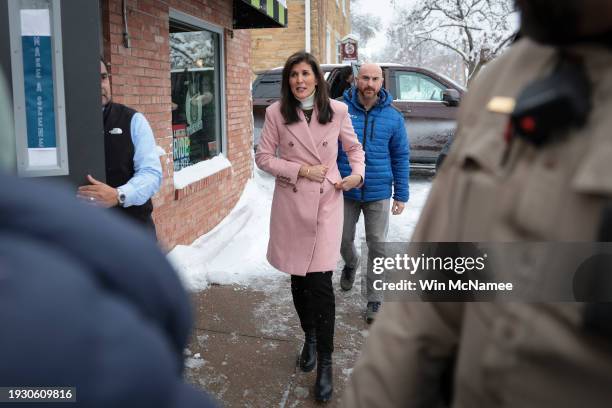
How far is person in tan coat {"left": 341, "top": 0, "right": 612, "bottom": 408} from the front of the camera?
895 mm

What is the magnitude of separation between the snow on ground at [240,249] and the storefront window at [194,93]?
33.0 inches

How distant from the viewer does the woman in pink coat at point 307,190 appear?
373 centimetres

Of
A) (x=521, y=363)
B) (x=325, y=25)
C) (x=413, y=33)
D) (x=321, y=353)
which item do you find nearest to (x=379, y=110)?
(x=321, y=353)

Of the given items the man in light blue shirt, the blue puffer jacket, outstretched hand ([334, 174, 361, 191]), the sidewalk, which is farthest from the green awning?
the man in light blue shirt

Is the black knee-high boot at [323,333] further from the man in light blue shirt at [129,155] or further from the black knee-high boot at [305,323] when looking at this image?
the man in light blue shirt at [129,155]

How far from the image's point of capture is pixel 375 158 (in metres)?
4.76

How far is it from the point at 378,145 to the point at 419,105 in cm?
678

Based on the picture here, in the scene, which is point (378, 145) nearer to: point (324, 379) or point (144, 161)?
point (324, 379)

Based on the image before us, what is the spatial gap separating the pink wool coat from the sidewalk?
2.30 feet

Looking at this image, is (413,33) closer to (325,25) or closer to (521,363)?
(325,25)

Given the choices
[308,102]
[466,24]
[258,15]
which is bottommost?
[308,102]

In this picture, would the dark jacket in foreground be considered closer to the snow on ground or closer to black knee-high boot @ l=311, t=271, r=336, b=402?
black knee-high boot @ l=311, t=271, r=336, b=402

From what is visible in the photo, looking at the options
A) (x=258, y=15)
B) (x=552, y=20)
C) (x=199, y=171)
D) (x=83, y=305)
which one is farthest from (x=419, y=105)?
(x=83, y=305)

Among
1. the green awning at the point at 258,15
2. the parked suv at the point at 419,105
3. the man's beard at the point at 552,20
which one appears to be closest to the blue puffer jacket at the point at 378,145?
the green awning at the point at 258,15
